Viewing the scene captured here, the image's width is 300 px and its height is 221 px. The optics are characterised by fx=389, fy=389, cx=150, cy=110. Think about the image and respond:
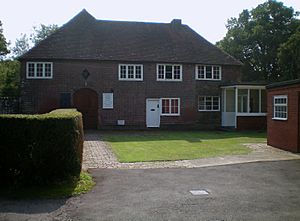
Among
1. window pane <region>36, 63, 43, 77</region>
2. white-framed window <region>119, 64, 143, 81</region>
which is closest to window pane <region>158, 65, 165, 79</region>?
white-framed window <region>119, 64, 143, 81</region>

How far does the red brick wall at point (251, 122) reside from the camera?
2984 centimetres

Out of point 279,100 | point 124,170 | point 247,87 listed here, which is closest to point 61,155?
point 124,170

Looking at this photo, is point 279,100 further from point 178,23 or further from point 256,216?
point 178,23

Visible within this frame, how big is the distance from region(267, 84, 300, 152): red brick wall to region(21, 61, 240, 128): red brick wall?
11.9 meters

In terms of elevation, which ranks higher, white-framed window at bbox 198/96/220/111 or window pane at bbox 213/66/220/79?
window pane at bbox 213/66/220/79

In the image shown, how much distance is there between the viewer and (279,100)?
727 inches

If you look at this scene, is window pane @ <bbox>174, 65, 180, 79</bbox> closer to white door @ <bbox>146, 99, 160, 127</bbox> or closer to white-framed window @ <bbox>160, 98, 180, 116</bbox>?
white-framed window @ <bbox>160, 98, 180, 116</bbox>

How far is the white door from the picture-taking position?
100 ft

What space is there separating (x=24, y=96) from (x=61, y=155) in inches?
831

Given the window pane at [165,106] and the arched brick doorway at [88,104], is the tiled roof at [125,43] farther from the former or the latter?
the window pane at [165,106]

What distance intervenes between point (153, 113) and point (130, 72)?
368 cm

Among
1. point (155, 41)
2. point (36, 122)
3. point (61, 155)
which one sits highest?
point (155, 41)

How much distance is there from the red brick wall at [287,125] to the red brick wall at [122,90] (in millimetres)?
11892

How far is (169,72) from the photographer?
30969 millimetres
